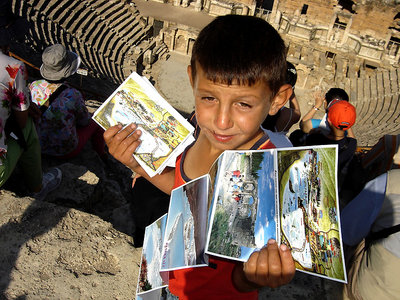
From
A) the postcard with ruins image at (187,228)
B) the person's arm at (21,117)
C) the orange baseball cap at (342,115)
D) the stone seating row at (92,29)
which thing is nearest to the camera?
the postcard with ruins image at (187,228)

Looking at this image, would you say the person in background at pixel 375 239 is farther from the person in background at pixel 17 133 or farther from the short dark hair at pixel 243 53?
the person in background at pixel 17 133

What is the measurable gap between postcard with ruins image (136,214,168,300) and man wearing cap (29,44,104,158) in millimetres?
3033

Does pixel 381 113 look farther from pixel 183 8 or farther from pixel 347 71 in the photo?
pixel 183 8

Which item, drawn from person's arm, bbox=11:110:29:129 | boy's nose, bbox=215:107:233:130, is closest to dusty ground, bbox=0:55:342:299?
person's arm, bbox=11:110:29:129

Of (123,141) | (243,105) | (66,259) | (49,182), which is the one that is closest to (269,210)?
(243,105)

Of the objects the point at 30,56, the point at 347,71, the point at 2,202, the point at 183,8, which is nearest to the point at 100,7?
the point at 183,8

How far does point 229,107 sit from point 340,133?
320 cm

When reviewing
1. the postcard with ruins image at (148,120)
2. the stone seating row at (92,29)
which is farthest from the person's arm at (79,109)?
the stone seating row at (92,29)

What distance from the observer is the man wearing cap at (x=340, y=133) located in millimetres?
4441

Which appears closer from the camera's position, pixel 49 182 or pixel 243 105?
pixel 243 105

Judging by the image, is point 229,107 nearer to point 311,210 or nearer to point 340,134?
point 311,210

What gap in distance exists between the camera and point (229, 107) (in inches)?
78.5

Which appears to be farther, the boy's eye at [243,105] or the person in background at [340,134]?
the person in background at [340,134]

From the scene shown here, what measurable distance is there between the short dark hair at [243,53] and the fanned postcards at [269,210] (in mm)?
459
